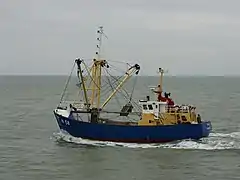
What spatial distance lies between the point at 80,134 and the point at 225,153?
9.64 meters

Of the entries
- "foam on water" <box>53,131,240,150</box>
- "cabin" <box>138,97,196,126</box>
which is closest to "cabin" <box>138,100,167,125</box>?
"cabin" <box>138,97,196,126</box>

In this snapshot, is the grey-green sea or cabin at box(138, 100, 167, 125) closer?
the grey-green sea

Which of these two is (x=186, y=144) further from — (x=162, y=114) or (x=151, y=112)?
(x=151, y=112)

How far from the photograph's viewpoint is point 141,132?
35250 millimetres

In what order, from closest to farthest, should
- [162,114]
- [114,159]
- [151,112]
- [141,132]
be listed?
[114,159], [141,132], [151,112], [162,114]

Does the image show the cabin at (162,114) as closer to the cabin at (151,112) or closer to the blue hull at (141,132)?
the cabin at (151,112)

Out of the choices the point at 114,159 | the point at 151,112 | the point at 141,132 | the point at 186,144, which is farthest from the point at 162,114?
the point at 114,159

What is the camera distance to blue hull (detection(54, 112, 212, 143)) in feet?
116

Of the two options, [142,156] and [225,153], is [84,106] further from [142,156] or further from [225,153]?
[225,153]

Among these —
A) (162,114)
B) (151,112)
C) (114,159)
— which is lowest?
(114,159)

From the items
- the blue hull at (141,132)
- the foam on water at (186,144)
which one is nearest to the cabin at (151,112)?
the blue hull at (141,132)

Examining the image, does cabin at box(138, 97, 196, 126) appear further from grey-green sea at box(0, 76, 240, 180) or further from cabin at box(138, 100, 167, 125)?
grey-green sea at box(0, 76, 240, 180)

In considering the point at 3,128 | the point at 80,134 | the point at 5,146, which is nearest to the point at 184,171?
the point at 80,134

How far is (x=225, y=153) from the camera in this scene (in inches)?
1319
